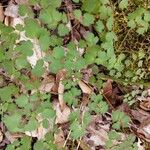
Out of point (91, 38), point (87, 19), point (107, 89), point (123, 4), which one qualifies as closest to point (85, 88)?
point (107, 89)

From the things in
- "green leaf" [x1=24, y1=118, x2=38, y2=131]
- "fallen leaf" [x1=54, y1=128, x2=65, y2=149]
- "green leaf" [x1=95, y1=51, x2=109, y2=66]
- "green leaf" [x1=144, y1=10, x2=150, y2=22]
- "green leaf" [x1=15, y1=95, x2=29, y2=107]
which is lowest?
"fallen leaf" [x1=54, y1=128, x2=65, y2=149]

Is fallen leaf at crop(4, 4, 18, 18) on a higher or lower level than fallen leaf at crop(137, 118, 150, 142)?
higher

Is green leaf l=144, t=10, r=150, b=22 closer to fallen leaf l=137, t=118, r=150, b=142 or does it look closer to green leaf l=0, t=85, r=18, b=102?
fallen leaf l=137, t=118, r=150, b=142

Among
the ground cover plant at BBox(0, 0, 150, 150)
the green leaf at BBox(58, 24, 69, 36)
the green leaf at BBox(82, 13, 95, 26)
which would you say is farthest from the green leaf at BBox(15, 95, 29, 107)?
the green leaf at BBox(82, 13, 95, 26)

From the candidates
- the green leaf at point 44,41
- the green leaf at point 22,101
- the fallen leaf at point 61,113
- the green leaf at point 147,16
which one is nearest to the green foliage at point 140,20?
the green leaf at point 147,16

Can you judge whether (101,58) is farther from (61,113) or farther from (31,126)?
(31,126)

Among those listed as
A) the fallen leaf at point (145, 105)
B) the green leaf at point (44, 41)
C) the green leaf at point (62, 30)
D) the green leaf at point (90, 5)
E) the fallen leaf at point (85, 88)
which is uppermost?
the green leaf at point (90, 5)

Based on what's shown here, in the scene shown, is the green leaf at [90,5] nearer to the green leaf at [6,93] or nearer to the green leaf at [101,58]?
the green leaf at [101,58]

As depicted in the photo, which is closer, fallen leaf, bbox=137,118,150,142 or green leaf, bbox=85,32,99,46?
green leaf, bbox=85,32,99,46

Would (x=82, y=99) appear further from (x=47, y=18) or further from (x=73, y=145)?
(x=47, y=18)
